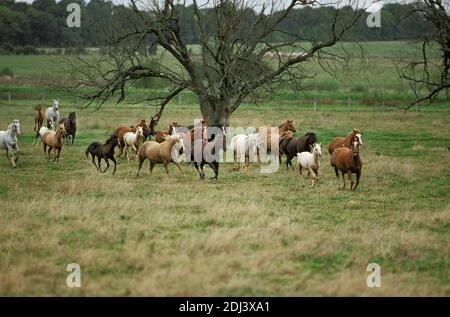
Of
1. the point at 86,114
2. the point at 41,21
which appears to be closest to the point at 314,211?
the point at 86,114

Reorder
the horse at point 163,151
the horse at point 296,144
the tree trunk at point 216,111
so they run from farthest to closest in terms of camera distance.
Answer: the tree trunk at point 216,111
the horse at point 296,144
the horse at point 163,151

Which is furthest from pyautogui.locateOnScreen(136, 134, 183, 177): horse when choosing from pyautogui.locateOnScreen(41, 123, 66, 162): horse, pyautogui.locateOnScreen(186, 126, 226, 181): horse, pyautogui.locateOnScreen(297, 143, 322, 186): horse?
pyautogui.locateOnScreen(297, 143, 322, 186): horse

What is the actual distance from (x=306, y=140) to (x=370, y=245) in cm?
918

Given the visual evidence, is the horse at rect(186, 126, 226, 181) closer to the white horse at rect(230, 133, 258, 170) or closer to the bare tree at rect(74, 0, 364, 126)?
the white horse at rect(230, 133, 258, 170)

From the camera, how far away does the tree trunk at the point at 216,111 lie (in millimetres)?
23547

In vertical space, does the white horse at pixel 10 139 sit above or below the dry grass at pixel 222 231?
above

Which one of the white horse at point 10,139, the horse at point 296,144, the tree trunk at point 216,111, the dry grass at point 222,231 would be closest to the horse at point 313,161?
the dry grass at point 222,231

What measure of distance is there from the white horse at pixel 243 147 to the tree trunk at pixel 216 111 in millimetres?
3405

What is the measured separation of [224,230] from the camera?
11047 millimetres

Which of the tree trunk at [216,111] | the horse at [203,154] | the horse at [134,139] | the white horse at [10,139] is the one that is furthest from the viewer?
the tree trunk at [216,111]

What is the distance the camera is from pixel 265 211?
13.0 meters

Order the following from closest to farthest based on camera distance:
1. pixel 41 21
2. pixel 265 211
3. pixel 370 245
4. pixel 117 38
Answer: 1. pixel 370 245
2. pixel 265 211
3. pixel 117 38
4. pixel 41 21

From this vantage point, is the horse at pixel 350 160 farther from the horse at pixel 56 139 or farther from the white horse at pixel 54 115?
the white horse at pixel 54 115

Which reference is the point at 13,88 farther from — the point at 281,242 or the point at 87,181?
the point at 281,242
